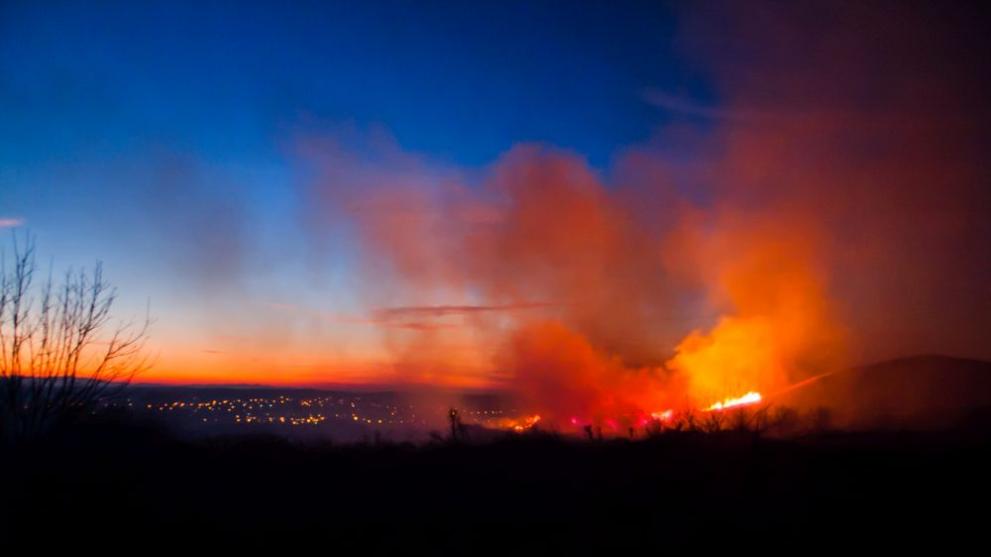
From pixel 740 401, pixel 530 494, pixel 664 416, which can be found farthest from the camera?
pixel 740 401

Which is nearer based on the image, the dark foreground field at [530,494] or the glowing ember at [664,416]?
the dark foreground field at [530,494]

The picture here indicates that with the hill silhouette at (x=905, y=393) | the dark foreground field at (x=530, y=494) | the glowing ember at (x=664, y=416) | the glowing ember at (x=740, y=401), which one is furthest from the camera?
the glowing ember at (x=740, y=401)

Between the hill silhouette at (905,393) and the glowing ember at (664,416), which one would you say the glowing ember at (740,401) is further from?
the glowing ember at (664,416)

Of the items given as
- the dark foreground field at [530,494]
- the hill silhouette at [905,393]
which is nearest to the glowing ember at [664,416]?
the hill silhouette at [905,393]

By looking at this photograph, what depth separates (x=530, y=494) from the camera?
864 centimetres

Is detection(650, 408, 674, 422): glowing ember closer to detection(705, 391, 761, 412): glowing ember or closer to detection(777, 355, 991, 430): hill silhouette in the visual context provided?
detection(705, 391, 761, 412): glowing ember

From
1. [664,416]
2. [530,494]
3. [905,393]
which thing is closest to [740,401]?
[664,416]

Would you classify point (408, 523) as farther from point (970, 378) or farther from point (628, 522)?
point (970, 378)

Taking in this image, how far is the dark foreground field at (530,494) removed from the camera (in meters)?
7.02

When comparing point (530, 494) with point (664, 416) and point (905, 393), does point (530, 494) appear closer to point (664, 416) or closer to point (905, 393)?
point (664, 416)

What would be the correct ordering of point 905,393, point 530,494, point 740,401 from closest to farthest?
point 530,494 → point 905,393 → point 740,401

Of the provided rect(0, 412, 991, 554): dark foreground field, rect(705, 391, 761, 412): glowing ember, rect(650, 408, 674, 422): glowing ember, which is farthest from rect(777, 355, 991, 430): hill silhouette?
rect(0, 412, 991, 554): dark foreground field

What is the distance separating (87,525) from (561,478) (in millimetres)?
6131

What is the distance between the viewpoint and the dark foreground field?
702cm
